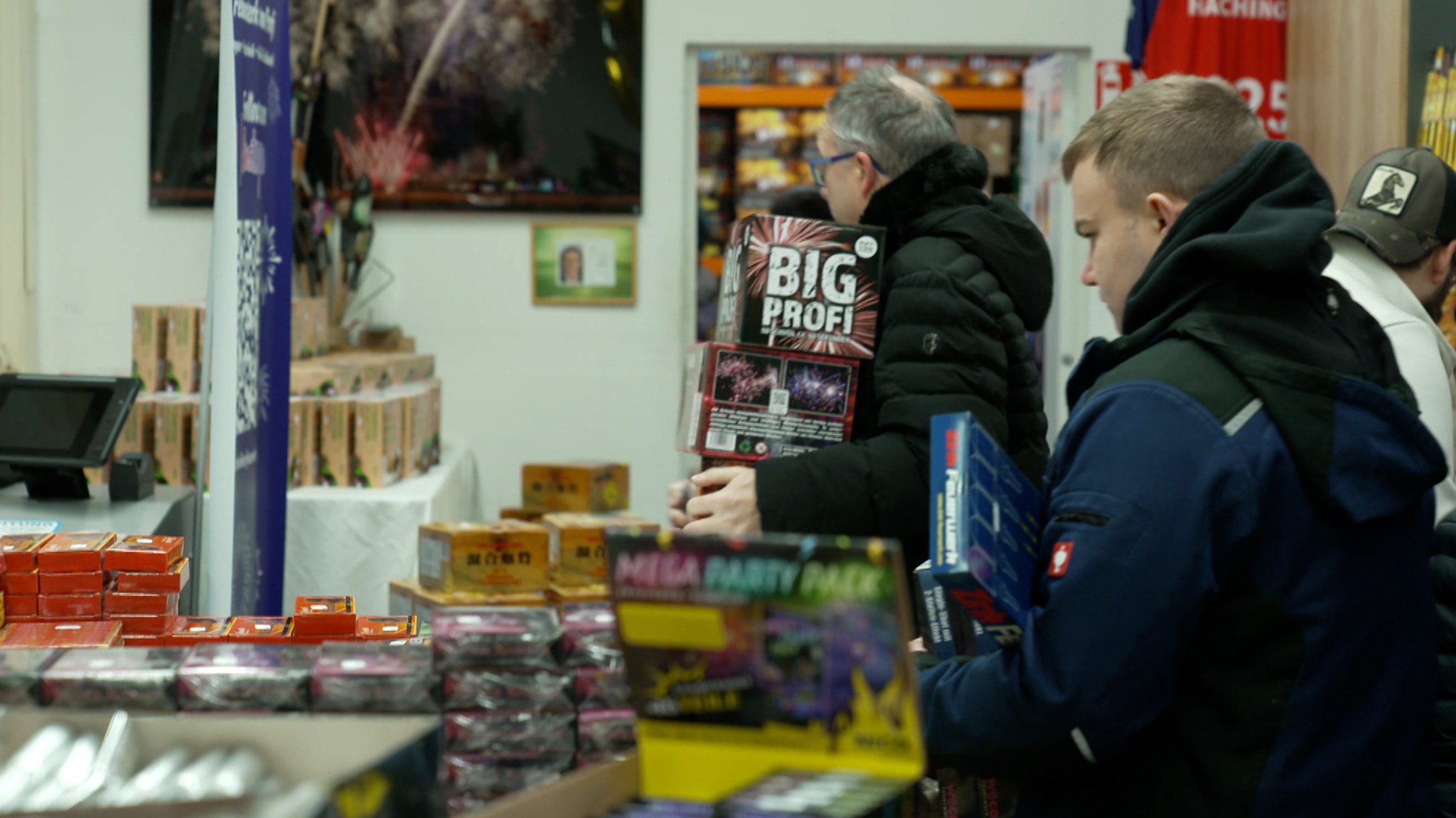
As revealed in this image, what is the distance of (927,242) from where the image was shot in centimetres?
246

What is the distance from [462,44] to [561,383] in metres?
1.51

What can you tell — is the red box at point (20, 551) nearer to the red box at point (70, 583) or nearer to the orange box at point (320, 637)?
the red box at point (70, 583)

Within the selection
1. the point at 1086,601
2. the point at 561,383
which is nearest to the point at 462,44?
the point at 561,383

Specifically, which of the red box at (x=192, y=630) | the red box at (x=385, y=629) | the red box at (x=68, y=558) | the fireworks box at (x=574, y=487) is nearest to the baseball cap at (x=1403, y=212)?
the red box at (x=385, y=629)

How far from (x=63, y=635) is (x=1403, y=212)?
2.60m

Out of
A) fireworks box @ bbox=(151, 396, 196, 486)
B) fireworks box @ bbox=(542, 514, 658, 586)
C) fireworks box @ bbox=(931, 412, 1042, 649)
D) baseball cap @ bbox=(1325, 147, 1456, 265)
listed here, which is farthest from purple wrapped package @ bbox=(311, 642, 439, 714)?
fireworks box @ bbox=(151, 396, 196, 486)

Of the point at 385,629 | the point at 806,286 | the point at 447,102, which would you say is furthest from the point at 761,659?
the point at 447,102

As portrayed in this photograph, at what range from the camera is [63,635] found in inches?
84.4

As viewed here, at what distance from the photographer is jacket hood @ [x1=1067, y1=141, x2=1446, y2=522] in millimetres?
1421

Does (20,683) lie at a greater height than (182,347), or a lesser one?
lesser

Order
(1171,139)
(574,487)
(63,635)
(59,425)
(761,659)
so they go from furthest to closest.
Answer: (574,487) < (59,425) < (63,635) < (1171,139) < (761,659)

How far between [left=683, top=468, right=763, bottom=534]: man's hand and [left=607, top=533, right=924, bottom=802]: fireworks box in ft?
3.93

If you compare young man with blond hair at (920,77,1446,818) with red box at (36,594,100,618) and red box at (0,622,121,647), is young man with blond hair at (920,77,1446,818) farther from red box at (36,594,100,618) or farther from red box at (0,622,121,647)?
red box at (36,594,100,618)

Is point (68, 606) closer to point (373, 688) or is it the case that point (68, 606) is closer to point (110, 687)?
point (110, 687)
